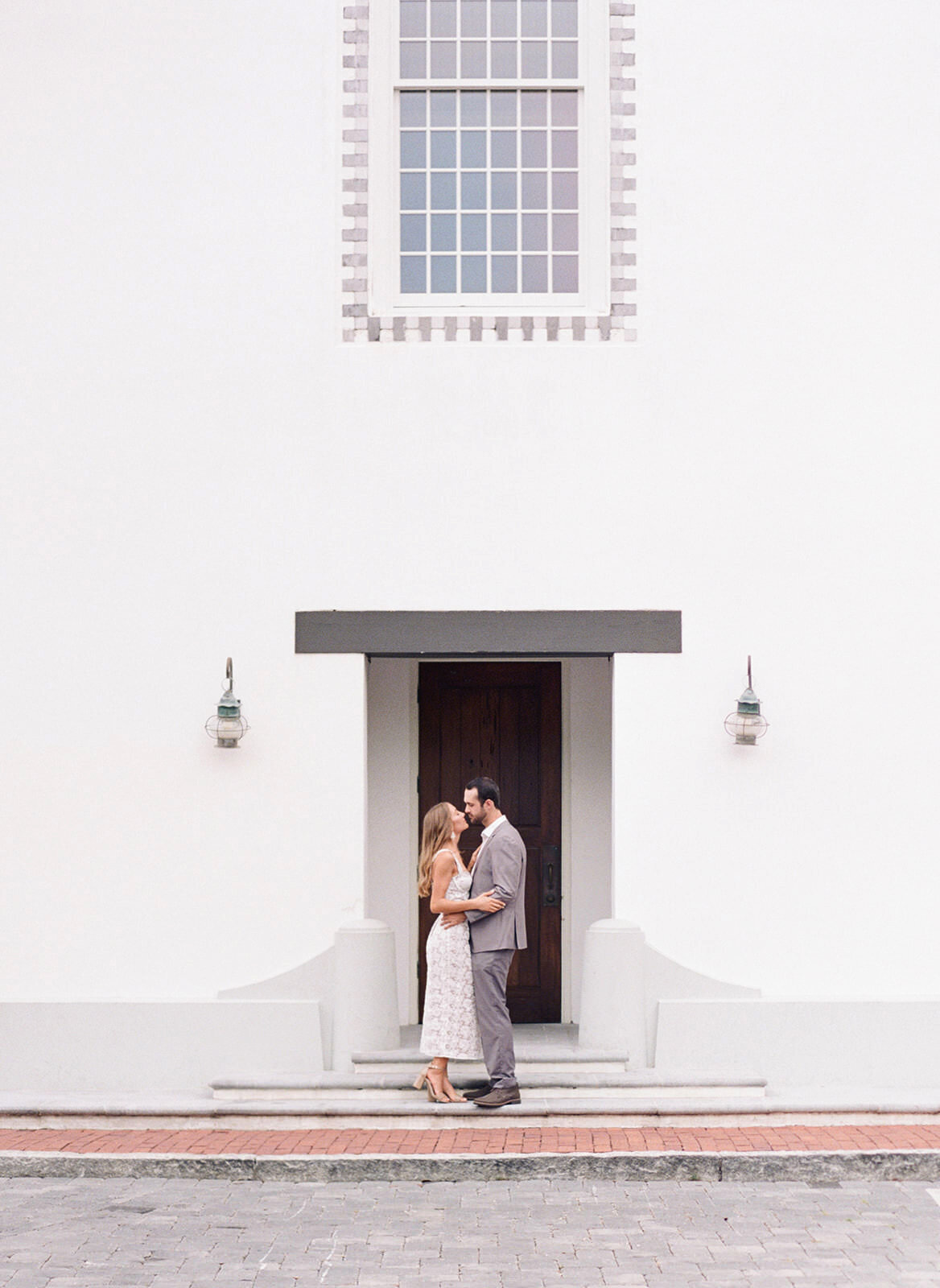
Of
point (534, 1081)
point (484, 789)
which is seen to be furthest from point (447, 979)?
point (484, 789)

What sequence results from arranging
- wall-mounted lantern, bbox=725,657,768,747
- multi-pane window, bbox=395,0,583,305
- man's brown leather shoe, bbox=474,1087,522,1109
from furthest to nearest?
multi-pane window, bbox=395,0,583,305 < wall-mounted lantern, bbox=725,657,768,747 < man's brown leather shoe, bbox=474,1087,522,1109

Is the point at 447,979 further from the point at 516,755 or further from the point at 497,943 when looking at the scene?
the point at 516,755

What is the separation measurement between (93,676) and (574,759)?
3.41 meters

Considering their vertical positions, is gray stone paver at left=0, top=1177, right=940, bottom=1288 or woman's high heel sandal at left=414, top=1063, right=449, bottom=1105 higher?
woman's high heel sandal at left=414, top=1063, right=449, bottom=1105

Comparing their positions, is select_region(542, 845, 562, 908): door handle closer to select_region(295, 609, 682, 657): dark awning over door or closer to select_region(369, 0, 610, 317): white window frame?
select_region(295, 609, 682, 657): dark awning over door

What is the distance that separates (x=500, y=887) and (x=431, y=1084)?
3.82ft

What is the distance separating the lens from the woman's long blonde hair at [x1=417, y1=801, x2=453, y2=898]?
847 cm

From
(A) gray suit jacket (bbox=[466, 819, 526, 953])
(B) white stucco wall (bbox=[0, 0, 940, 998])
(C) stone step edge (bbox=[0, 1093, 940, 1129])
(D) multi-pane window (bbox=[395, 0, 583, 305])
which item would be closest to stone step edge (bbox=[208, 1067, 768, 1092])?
(C) stone step edge (bbox=[0, 1093, 940, 1129])

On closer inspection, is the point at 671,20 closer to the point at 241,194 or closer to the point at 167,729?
the point at 241,194

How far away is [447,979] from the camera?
830 cm

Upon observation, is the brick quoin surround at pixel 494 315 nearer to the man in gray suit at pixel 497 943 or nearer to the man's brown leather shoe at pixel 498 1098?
the man in gray suit at pixel 497 943

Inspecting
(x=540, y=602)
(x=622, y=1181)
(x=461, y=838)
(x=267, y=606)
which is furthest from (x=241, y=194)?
(x=622, y=1181)

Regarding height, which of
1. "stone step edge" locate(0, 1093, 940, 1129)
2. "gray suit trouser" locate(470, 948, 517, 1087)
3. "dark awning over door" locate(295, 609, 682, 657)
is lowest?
"stone step edge" locate(0, 1093, 940, 1129)

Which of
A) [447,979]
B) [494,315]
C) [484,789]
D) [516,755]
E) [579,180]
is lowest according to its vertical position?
[447,979]
